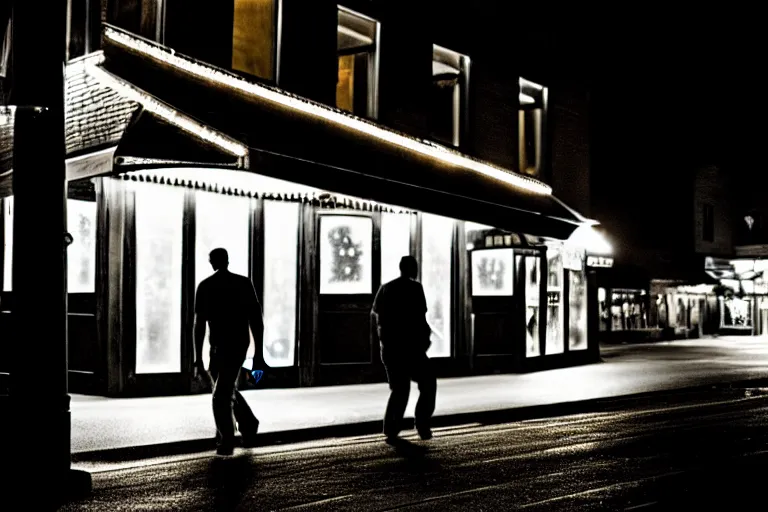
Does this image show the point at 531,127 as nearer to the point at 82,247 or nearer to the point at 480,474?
the point at 82,247

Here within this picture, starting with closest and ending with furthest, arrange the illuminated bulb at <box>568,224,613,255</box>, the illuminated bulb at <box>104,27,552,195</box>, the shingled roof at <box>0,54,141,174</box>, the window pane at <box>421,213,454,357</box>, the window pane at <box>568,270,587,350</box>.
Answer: the shingled roof at <box>0,54,141,174</box>, the illuminated bulb at <box>104,27,552,195</box>, the window pane at <box>421,213,454,357</box>, the illuminated bulb at <box>568,224,613,255</box>, the window pane at <box>568,270,587,350</box>

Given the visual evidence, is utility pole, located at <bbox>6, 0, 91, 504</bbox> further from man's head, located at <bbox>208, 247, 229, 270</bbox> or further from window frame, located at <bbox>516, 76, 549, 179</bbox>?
window frame, located at <bbox>516, 76, 549, 179</bbox>

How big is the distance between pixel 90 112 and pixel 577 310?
1430 cm

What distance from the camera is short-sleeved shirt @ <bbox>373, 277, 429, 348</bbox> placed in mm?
10852

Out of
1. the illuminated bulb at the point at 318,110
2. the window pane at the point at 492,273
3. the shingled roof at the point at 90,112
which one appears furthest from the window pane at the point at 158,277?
the window pane at the point at 492,273

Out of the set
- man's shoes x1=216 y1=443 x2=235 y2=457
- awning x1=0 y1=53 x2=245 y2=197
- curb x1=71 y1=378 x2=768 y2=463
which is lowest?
curb x1=71 y1=378 x2=768 y2=463

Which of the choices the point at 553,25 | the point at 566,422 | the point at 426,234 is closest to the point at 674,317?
the point at 553,25

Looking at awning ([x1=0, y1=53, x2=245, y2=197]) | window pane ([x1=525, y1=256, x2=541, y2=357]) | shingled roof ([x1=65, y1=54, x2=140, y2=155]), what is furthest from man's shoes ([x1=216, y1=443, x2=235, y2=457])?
window pane ([x1=525, y1=256, x2=541, y2=357])

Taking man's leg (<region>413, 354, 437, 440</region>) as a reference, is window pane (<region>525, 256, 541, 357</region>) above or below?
above

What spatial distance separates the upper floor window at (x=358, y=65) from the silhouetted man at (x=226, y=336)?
862 cm

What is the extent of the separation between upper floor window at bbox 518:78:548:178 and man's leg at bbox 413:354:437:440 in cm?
1226

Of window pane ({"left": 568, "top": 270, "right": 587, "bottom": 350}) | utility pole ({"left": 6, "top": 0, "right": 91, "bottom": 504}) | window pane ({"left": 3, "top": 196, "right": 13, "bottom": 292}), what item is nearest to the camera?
utility pole ({"left": 6, "top": 0, "right": 91, "bottom": 504})

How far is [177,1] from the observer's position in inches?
553

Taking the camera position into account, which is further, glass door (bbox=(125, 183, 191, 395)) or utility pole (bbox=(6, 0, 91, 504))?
glass door (bbox=(125, 183, 191, 395))
